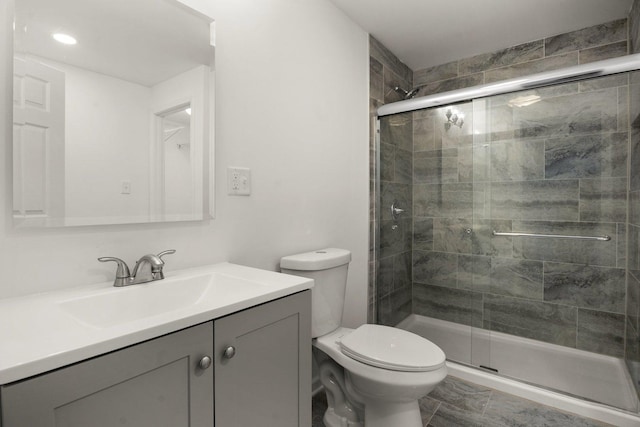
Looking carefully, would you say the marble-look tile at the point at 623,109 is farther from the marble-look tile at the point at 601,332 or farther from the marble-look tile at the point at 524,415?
the marble-look tile at the point at 524,415

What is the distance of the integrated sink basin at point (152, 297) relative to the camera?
2.95ft

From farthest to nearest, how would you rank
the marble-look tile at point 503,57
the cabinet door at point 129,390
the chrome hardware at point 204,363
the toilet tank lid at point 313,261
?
1. the marble-look tile at point 503,57
2. the toilet tank lid at point 313,261
3. the chrome hardware at point 204,363
4. the cabinet door at point 129,390

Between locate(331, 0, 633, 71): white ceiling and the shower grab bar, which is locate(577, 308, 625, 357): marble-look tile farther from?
locate(331, 0, 633, 71): white ceiling

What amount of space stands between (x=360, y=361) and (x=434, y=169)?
1.69 metres

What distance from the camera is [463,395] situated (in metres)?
1.92

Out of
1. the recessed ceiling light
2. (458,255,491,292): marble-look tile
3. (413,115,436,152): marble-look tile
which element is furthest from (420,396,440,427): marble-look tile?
the recessed ceiling light

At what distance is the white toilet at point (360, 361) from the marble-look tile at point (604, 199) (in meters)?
1.41

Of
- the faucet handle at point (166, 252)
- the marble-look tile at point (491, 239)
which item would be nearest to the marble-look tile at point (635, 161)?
the marble-look tile at point (491, 239)

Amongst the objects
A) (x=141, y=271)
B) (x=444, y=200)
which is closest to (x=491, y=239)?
(x=444, y=200)

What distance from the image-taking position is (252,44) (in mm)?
1495

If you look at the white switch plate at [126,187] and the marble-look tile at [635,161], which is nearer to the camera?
the white switch plate at [126,187]

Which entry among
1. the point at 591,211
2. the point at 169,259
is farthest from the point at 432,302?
the point at 169,259

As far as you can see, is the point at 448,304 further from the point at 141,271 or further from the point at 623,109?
the point at 141,271

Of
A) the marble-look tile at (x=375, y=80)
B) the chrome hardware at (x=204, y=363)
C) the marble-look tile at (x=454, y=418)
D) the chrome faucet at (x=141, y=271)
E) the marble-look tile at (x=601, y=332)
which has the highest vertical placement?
the marble-look tile at (x=375, y=80)
